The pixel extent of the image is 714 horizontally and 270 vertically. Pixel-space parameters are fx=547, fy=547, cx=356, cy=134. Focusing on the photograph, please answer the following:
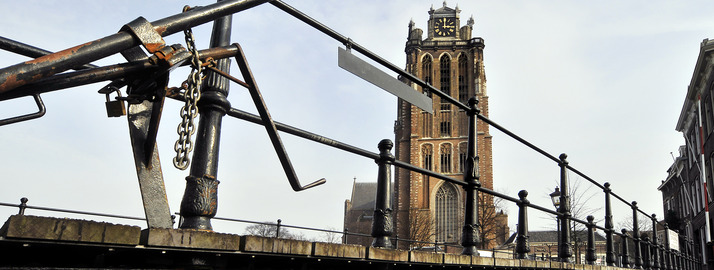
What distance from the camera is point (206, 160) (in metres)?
2.03

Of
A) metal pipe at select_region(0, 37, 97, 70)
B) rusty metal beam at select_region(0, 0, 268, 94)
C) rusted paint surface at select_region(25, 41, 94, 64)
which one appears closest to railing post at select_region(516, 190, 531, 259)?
rusty metal beam at select_region(0, 0, 268, 94)

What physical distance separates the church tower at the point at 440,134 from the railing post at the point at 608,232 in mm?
41715

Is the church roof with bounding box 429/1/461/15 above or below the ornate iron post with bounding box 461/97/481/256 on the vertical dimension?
above

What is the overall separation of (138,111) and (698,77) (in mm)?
27967

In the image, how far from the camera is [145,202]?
1.81m

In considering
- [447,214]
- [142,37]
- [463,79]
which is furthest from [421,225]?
[142,37]

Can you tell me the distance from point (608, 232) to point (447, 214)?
46.5 m

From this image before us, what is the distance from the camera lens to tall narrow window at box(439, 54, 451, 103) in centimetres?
5759

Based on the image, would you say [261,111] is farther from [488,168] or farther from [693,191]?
[488,168]

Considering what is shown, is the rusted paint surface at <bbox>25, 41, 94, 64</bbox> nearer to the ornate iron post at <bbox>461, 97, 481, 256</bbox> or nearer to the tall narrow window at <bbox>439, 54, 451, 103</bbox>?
the ornate iron post at <bbox>461, 97, 481, 256</bbox>

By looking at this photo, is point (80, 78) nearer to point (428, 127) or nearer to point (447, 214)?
point (447, 214)

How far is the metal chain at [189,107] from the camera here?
69.7 inches

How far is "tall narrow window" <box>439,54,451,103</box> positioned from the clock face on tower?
9.92 ft

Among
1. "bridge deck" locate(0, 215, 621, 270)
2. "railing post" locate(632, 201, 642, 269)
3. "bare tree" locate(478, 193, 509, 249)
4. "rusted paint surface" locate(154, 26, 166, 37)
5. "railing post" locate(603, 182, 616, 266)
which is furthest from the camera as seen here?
"bare tree" locate(478, 193, 509, 249)
